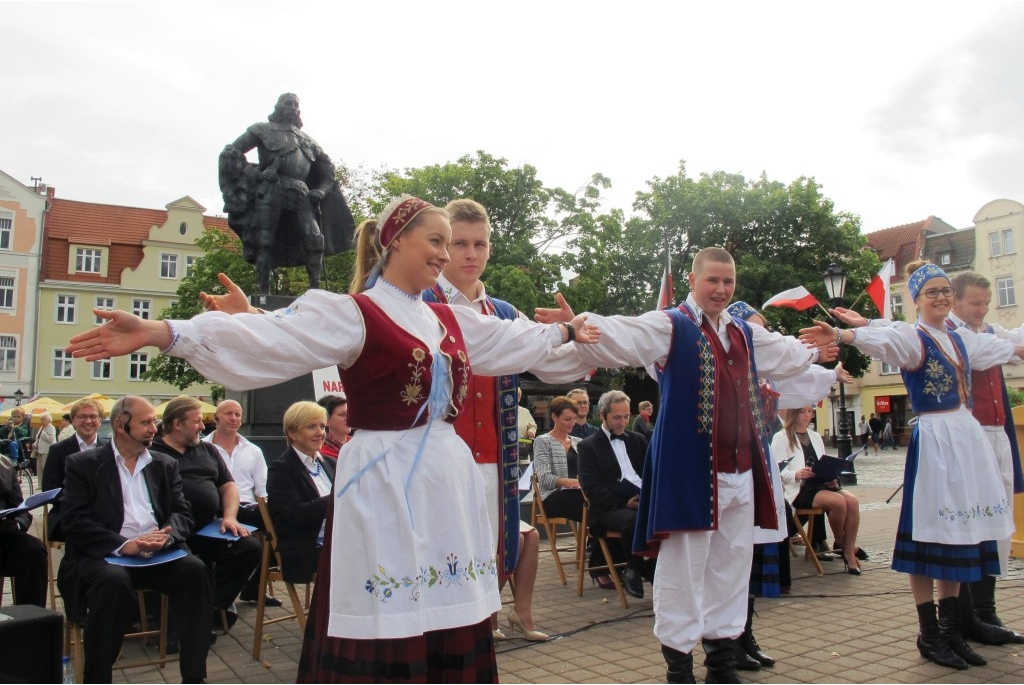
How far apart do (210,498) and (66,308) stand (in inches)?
1647

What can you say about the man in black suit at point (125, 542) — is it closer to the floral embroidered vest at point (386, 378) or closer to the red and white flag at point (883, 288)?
the floral embroidered vest at point (386, 378)

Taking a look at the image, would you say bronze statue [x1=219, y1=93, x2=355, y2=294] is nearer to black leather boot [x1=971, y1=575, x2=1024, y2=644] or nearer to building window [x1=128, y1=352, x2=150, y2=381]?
black leather boot [x1=971, y1=575, x2=1024, y2=644]

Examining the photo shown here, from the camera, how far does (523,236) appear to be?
29172mm

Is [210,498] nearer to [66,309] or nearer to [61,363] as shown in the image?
[61,363]

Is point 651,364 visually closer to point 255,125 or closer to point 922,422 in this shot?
point 922,422

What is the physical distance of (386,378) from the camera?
8.61 feet

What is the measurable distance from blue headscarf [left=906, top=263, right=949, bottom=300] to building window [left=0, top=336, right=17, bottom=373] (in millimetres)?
43890

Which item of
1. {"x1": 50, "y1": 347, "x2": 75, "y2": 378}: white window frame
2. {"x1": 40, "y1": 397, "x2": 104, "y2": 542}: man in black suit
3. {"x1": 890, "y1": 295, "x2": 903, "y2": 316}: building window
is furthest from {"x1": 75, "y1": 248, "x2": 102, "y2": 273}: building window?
{"x1": 890, "y1": 295, "x2": 903, "y2": 316}: building window

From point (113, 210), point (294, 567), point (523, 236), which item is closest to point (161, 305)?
point (113, 210)

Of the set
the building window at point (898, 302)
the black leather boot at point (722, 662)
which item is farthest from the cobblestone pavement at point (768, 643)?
the building window at point (898, 302)

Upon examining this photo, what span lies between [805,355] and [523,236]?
82.8 feet

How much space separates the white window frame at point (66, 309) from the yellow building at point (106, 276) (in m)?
0.05

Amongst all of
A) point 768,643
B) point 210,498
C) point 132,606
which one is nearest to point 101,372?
point 210,498

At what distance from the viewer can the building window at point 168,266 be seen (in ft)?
146
